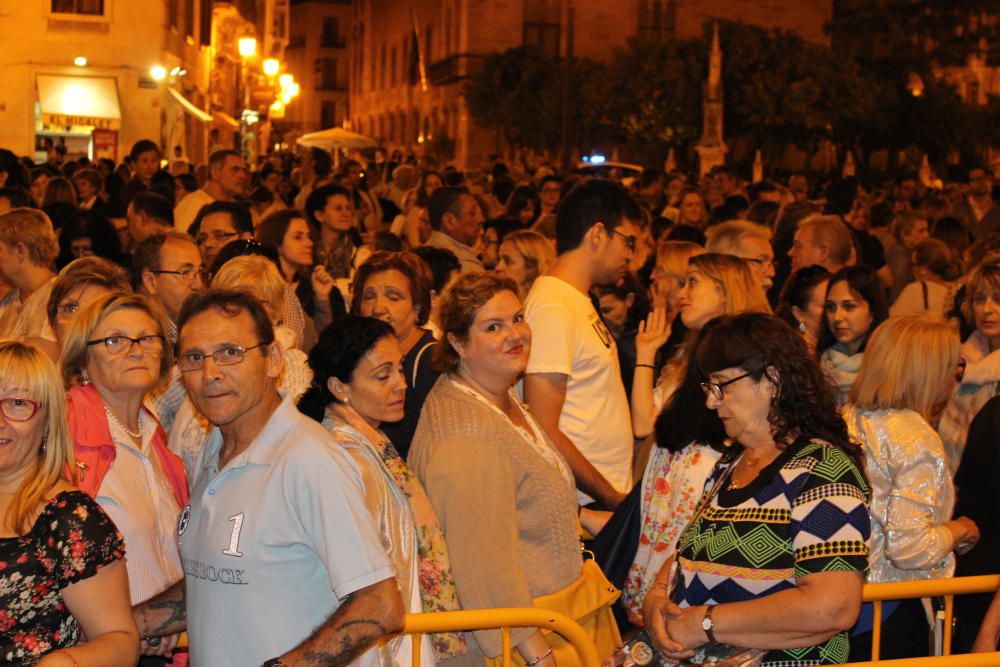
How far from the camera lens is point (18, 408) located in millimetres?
3662

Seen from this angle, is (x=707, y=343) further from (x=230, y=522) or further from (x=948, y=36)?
(x=948, y=36)

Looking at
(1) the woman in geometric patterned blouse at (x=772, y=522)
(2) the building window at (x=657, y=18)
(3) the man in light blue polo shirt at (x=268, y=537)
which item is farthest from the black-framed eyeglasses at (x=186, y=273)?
(2) the building window at (x=657, y=18)

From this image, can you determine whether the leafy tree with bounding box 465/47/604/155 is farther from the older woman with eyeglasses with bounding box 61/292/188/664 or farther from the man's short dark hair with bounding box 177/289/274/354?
the man's short dark hair with bounding box 177/289/274/354

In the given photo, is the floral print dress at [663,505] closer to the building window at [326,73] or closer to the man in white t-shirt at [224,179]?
the man in white t-shirt at [224,179]

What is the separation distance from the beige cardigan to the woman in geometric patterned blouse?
580mm

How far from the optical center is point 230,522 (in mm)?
3613

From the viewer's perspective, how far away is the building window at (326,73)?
4112 inches

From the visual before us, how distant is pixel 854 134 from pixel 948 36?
7.97 m

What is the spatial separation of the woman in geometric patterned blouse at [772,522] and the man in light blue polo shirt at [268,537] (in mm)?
876

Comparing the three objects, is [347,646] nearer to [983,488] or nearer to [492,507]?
[492,507]

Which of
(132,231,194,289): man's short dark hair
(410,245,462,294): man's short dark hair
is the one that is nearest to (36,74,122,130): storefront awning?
(410,245,462,294): man's short dark hair

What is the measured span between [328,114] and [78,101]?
77099 mm

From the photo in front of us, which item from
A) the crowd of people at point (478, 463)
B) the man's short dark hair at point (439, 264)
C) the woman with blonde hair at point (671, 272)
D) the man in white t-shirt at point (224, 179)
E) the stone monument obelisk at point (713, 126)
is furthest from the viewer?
the stone monument obelisk at point (713, 126)

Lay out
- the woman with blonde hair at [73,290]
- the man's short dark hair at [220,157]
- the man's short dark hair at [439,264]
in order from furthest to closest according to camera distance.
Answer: the man's short dark hair at [220,157], the man's short dark hair at [439,264], the woman with blonde hair at [73,290]
